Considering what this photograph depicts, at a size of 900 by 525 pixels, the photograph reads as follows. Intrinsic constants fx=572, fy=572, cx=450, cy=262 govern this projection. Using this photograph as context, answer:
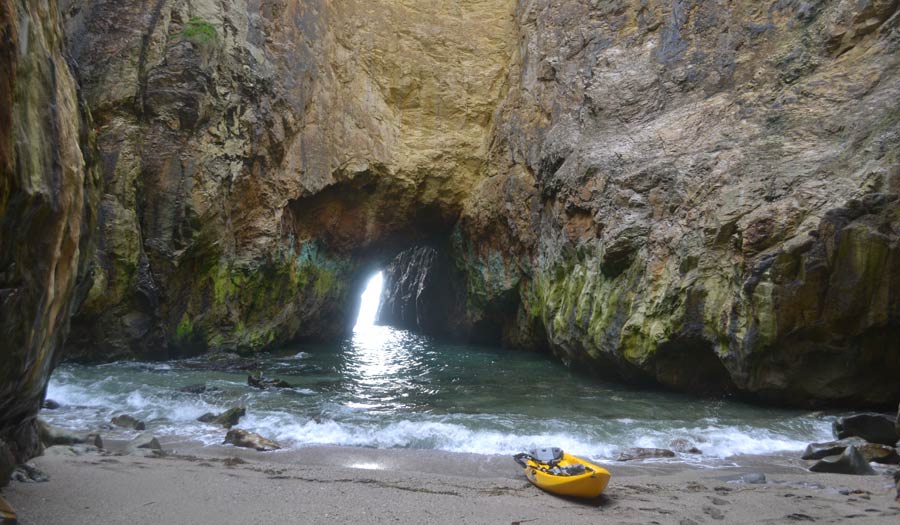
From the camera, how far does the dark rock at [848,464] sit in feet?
19.7

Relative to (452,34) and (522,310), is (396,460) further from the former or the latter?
(452,34)

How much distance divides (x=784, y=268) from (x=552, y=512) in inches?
273

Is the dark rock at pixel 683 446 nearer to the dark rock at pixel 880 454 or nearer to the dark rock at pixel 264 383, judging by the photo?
the dark rock at pixel 880 454

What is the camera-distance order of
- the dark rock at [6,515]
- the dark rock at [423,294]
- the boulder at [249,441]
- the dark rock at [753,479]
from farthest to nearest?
Answer: 1. the dark rock at [423,294]
2. the boulder at [249,441]
3. the dark rock at [753,479]
4. the dark rock at [6,515]

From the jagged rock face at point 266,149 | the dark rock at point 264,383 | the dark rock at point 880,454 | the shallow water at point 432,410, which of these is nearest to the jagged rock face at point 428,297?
the jagged rock face at point 266,149

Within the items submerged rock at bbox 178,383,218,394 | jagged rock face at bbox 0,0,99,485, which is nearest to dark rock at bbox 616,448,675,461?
jagged rock face at bbox 0,0,99,485

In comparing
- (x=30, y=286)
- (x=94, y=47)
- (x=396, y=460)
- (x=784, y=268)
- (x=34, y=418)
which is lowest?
(x=396, y=460)

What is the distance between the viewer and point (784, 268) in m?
9.32

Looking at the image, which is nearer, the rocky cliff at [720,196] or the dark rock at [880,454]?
the dark rock at [880,454]

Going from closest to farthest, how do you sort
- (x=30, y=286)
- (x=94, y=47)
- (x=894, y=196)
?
(x=30, y=286) → (x=894, y=196) → (x=94, y=47)

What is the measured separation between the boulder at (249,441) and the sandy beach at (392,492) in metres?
0.19

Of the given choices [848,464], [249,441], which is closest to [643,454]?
[848,464]

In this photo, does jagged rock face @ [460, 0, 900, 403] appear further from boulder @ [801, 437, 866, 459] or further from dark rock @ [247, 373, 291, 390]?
dark rock @ [247, 373, 291, 390]

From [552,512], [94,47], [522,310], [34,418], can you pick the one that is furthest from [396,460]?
[522,310]
